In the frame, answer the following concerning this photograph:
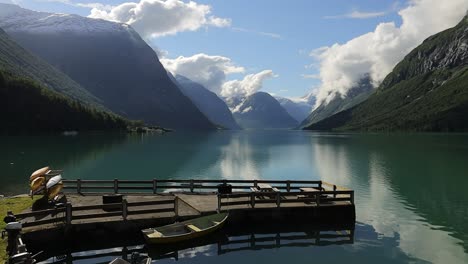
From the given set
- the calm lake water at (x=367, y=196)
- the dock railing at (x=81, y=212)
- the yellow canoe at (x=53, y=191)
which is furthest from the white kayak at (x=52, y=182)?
the calm lake water at (x=367, y=196)

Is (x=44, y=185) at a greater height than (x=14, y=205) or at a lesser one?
greater

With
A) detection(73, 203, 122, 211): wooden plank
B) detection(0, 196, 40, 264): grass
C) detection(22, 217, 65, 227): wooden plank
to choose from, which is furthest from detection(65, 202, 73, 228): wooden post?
detection(0, 196, 40, 264): grass

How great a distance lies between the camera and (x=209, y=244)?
90.6 feet

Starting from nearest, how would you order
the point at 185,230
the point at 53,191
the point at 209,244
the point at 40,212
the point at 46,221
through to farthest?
the point at 40,212 < the point at 46,221 < the point at 185,230 < the point at 209,244 < the point at 53,191

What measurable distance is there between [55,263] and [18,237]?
394 centimetres

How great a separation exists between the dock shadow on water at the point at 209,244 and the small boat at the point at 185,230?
0.63 meters

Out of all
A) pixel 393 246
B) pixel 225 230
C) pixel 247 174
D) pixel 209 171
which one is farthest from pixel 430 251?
pixel 209 171

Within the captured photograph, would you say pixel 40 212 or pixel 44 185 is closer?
pixel 40 212

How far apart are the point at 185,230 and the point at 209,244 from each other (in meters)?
1.97

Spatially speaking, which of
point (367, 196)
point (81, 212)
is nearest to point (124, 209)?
point (81, 212)

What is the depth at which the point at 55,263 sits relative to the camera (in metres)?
23.5

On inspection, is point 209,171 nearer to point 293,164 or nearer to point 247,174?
point 247,174

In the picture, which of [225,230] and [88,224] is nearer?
[88,224]

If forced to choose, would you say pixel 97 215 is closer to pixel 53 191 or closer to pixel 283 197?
pixel 53 191
